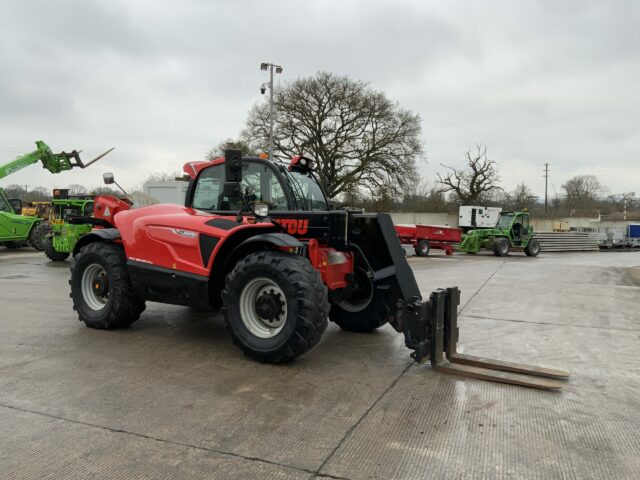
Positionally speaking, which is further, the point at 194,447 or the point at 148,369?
the point at 148,369

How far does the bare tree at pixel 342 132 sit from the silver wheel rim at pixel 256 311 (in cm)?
2967

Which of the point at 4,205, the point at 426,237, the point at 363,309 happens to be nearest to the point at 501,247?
the point at 426,237

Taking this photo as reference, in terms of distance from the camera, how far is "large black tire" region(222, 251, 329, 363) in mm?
4270

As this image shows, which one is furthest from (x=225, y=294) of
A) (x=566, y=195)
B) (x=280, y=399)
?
(x=566, y=195)

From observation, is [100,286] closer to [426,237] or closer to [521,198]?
[426,237]

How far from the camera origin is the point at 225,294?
4676 millimetres

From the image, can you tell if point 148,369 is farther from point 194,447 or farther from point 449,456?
point 449,456

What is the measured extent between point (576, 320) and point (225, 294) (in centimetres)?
533

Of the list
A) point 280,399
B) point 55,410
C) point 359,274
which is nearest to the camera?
point 55,410

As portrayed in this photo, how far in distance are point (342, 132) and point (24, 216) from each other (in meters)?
21.8

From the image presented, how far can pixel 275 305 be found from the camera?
4551mm

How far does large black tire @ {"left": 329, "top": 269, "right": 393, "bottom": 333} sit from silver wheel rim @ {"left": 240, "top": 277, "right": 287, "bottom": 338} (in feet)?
4.36

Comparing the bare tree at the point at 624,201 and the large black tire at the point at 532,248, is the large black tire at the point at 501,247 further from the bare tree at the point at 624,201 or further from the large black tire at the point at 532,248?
the bare tree at the point at 624,201

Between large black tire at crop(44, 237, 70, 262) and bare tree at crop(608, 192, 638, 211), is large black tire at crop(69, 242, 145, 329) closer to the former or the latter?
large black tire at crop(44, 237, 70, 262)
